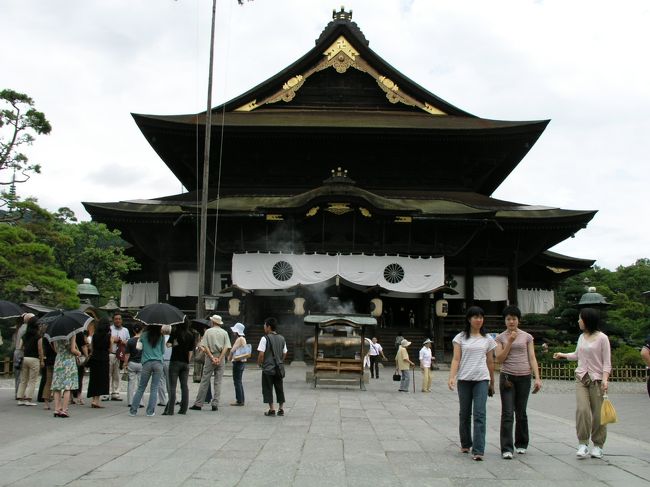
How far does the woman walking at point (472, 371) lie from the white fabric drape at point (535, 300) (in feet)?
82.1

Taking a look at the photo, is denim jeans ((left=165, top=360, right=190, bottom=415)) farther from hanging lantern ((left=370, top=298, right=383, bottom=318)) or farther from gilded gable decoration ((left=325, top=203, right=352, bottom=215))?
gilded gable decoration ((left=325, top=203, right=352, bottom=215))

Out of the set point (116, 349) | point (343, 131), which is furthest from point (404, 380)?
point (343, 131)

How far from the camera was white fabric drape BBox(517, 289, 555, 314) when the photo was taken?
32156mm

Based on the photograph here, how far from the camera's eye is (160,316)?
1123 cm

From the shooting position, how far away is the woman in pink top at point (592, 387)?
297 inches

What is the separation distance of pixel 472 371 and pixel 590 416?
57.1 inches

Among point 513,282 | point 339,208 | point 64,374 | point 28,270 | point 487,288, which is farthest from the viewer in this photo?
point 487,288

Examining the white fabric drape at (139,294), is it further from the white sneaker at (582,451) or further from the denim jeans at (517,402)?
the white sneaker at (582,451)

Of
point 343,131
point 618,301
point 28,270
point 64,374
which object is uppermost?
point 343,131

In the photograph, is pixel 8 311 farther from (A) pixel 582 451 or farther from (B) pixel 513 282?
(B) pixel 513 282

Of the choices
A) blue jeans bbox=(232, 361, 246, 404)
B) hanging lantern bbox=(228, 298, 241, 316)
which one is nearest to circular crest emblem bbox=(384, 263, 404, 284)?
hanging lantern bbox=(228, 298, 241, 316)

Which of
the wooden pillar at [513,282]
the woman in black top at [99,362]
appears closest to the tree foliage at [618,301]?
the wooden pillar at [513,282]

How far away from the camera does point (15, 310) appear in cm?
1412

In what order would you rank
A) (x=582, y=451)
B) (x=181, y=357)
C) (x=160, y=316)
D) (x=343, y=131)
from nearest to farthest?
(x=582, y=451) < (x=160, y=316) < (x=181, y=357) < (x=343, y=131)
